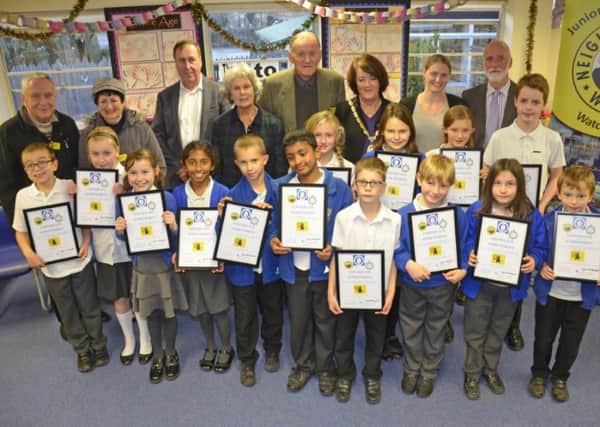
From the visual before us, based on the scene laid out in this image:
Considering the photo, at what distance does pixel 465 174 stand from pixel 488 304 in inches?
31.5

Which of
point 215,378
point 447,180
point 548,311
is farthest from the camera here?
point 215,378

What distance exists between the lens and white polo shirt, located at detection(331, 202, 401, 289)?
8.21 ft

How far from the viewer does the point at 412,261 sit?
2506mm

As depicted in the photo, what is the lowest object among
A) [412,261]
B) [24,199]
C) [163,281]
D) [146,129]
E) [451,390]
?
[451,390]

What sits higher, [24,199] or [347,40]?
[347,40]

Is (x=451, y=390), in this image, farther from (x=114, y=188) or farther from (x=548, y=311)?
(x=114, y=188)

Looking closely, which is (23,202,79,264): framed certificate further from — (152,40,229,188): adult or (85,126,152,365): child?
(152,40,229,188): adult

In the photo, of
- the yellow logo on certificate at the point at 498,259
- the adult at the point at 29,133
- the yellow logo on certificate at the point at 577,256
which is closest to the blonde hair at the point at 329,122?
the yellow logo on certificate at the point at 498,259

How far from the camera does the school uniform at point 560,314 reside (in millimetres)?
2588

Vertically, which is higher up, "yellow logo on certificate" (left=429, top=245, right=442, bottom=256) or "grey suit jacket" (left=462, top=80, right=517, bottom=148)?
"grey suit jacket" (left=462, top=80, right=517, bottom=148)

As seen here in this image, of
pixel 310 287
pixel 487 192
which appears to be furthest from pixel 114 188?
pixel 487 192

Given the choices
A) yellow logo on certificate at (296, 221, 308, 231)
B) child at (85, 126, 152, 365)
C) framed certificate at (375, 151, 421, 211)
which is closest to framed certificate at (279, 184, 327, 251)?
yellow logo on certificate at (296, 221, 308, 231)

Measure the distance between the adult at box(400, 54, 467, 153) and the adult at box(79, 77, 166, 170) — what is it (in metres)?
1.87

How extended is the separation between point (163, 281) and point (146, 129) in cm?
120
